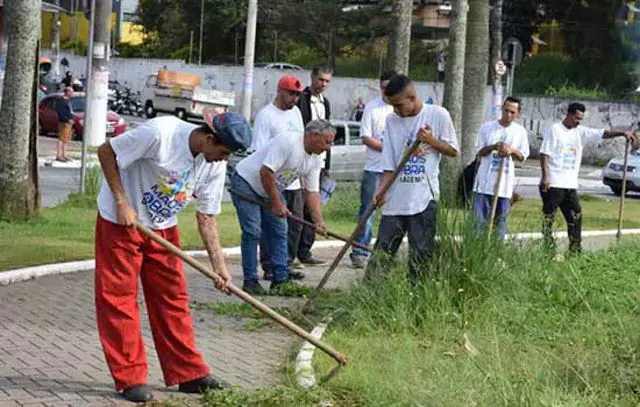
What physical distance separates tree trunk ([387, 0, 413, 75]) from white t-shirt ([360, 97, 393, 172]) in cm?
654

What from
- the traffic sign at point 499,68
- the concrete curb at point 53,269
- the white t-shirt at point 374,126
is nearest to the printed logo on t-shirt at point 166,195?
the concrete curb at point 53,269

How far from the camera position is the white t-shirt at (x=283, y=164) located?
400 inches

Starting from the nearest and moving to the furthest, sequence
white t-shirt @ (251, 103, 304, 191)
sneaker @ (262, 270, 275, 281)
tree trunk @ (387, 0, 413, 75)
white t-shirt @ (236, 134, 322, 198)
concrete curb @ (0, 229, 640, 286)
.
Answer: white t-shirt @ (236, 134, 322, 198), concrete curb @ (0, 229, 640, 286), sneaker @ (262, 270, 275, 281), white t-shirt @ (251, 103, 304, 191), tree trunk @ (387, 0, 413, 75)

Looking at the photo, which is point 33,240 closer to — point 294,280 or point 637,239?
point 294,280

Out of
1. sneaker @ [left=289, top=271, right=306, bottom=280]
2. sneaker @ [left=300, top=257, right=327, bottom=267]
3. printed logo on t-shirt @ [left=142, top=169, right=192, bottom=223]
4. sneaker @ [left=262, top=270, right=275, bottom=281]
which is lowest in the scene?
sneaker @ [left=300, top=257, right=327, bottom=267]

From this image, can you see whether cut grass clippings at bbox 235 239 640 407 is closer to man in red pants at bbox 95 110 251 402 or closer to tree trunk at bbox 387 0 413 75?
man in red pants at bbox 95 110 251 402

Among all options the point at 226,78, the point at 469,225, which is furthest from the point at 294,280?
the point at 226,78

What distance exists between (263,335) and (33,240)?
4782mm

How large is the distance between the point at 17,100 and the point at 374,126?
392cm

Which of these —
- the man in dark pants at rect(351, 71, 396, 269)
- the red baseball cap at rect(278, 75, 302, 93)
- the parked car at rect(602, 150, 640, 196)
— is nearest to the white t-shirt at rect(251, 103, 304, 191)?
the red baseball cap at rect(278, 75, 302, 93)

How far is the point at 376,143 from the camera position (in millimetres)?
12633

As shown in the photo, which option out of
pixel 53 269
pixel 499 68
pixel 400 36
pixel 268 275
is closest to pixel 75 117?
pixel 499 68

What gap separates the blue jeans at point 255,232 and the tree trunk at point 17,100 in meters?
4.08

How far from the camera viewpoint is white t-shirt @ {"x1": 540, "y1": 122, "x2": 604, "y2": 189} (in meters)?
13.8
